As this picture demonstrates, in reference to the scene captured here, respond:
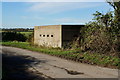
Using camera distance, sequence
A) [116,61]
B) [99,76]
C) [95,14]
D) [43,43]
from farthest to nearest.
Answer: [43,43] → [95,14] → [116,61] → [99,76]

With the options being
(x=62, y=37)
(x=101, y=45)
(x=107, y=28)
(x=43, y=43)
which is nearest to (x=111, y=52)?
(x=101, y=45)

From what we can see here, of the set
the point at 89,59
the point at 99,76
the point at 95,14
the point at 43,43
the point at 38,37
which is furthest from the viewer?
the point at 38,37

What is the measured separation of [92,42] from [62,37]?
4388 mm

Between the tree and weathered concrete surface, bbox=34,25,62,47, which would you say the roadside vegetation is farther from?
weathered concrete surface, bbox=34,25,62,47

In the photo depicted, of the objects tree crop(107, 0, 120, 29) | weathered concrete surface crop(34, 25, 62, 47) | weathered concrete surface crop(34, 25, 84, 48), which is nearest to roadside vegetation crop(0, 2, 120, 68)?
tree crop(107, 0, 120, 29)

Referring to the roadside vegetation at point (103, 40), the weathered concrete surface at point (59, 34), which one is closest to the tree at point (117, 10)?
the roadside vegetation at point (103, 40)

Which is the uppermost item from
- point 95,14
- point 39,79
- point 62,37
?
point 95,14

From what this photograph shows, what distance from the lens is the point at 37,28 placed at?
22219 millimetres

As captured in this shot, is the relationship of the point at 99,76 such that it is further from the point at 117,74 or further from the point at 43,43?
the point at 43,43

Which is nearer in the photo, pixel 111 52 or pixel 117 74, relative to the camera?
pixel 117 74

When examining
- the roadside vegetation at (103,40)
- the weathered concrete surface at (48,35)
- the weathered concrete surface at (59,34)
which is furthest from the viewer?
the weathered concrete surface at (48,35)

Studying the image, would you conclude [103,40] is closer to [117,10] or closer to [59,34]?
[117,10]

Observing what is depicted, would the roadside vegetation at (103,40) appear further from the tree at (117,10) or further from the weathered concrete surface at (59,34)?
the weathered concrete surface at (59,34)

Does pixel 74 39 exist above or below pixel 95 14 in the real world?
below
